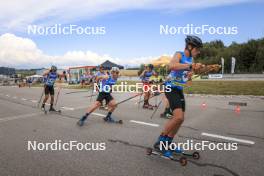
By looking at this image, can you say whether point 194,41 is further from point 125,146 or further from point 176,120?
point 125,146

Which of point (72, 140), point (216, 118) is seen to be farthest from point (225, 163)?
point (216, 118)

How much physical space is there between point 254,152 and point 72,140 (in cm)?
401

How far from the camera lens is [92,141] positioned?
600cm

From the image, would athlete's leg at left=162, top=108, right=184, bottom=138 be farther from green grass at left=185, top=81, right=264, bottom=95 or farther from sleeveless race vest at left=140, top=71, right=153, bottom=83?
green grass at left=185, top=81, right=264, bottom=95

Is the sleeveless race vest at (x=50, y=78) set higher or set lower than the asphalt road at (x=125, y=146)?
higher

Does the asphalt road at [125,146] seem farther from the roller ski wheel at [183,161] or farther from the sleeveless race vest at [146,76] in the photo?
→ the sleeveless race vest at [146,76]

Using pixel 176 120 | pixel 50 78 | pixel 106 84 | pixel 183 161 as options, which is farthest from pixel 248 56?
pixel 183 161

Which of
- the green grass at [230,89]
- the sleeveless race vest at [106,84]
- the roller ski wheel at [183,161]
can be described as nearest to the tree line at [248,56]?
the green grass at [230,89]

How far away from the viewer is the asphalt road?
4207 mm

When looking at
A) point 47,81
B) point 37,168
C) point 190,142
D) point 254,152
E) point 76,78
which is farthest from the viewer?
point 76,78

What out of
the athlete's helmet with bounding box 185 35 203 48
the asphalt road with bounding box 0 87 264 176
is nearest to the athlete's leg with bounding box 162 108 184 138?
the asphalt road with bounding box 0 87 264 176

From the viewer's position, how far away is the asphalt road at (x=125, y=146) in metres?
4.21

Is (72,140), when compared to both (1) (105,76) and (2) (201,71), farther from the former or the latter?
(2) (201,71)

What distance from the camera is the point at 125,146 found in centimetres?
551
